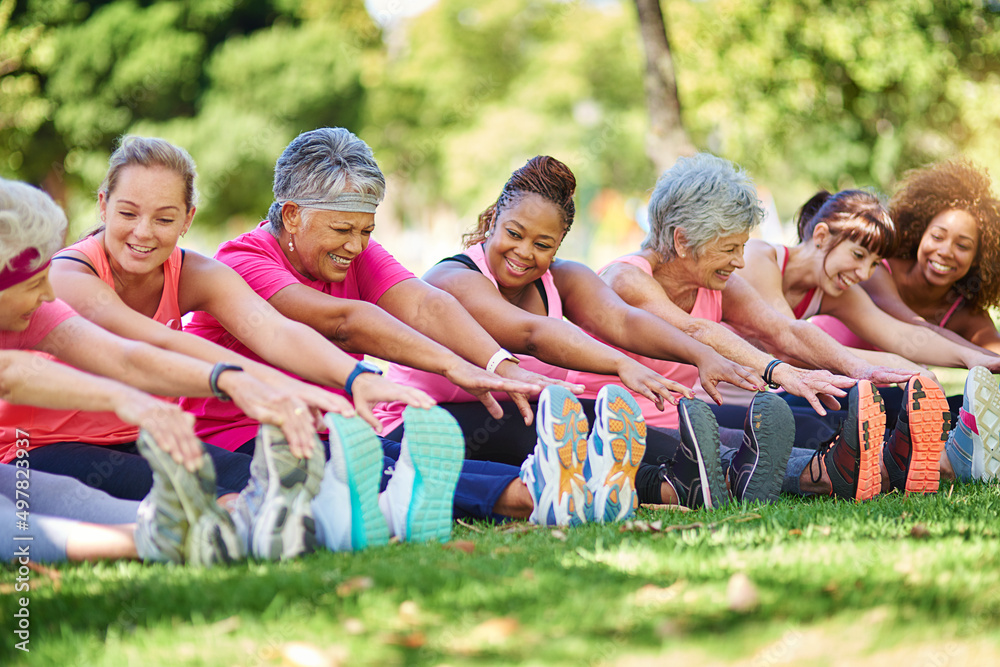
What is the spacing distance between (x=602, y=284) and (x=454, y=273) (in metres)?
0.82

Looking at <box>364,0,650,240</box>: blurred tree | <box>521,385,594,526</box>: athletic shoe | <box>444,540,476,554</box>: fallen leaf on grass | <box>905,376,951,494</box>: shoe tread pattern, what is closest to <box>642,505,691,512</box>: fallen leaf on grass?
<box>521,385,594,526</box>: athletic shoe

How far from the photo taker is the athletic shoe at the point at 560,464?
3512mm

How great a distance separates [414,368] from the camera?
4.31 m

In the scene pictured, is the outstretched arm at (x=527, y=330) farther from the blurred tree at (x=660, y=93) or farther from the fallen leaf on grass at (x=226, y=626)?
the blurred tree at (x=660, y=93)

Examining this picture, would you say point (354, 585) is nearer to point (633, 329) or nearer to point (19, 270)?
point (19, 270)

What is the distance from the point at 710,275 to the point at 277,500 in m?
2.96

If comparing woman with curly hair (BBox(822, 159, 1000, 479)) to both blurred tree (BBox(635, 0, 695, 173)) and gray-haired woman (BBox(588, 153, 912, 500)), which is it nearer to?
gray-haired woman (BBox(588, 153, 912, 500))

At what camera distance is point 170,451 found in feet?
8.72

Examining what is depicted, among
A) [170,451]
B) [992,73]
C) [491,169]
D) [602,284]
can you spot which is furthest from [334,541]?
[491,169]

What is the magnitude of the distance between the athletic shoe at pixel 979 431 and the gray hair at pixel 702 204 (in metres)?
1.39

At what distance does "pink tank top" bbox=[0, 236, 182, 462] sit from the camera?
3438 mm

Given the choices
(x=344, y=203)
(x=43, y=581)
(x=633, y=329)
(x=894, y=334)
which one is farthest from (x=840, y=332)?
(x=43, y=581)

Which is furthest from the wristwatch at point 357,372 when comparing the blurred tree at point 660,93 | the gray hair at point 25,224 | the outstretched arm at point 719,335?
the blurred tree at point 660,93

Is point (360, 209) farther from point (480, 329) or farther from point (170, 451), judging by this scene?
point (170, 451)
